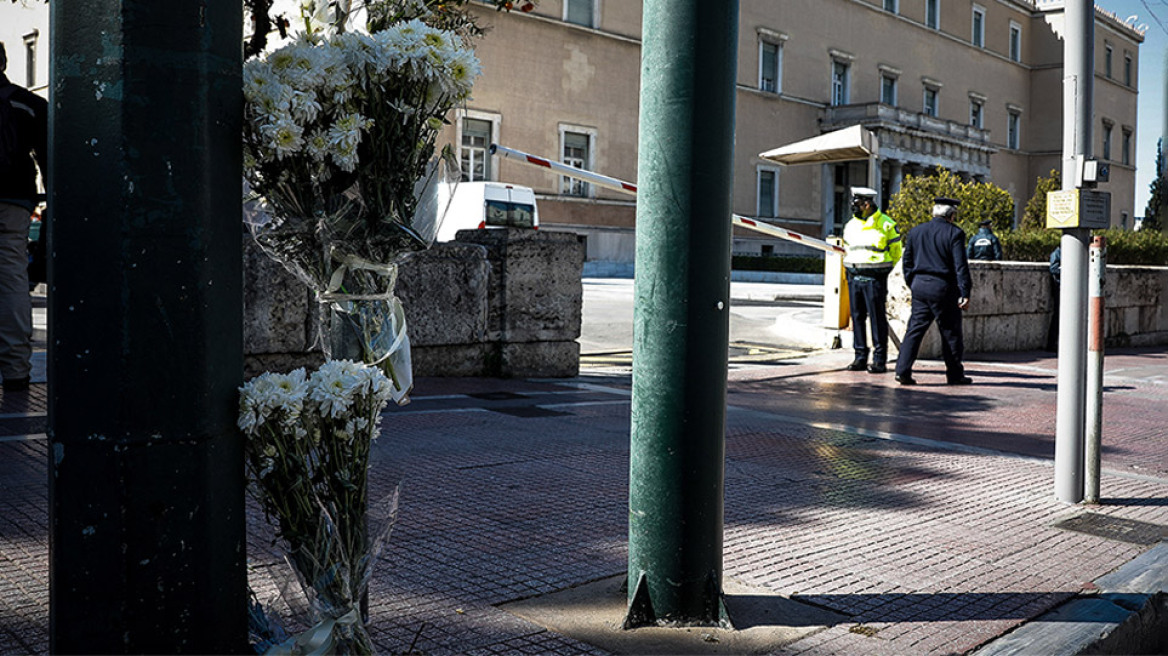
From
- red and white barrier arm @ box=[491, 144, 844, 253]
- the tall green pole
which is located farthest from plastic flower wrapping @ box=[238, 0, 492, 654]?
red and white barrier arm @ box=[491, 144, 844, 253]

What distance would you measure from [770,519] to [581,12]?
113 feet

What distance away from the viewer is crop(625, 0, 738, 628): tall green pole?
10.1ft

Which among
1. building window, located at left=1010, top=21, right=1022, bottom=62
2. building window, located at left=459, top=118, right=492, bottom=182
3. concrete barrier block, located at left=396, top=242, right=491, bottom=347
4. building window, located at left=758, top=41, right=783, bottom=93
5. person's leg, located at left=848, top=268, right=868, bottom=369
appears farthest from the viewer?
building window, located at left=1010, top=21, right=1022, bottom=62

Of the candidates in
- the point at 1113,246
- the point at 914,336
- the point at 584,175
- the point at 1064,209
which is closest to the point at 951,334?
the point at 914,336

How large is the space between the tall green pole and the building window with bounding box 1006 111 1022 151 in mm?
58360

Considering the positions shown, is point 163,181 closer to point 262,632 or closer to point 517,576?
point 262,632

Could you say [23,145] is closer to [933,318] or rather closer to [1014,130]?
[933,318]

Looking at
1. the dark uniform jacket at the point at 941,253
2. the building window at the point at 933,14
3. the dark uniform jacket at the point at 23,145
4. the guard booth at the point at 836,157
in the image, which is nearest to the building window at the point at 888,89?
the building window at the point at 933,14

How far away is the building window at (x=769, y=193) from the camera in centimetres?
4300

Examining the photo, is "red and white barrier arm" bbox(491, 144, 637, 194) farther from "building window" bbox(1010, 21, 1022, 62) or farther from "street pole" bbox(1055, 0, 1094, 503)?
"building window" bbox(1010, 21, 1022, 62)

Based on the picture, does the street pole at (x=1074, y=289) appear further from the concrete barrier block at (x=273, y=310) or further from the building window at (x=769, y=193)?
the building window at (x=769, y=193)

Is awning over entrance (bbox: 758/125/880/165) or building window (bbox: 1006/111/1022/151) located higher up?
building window (bbox: 1006/111/1022/151)

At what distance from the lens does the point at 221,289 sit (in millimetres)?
1994

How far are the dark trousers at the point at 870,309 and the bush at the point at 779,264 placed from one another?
963 inches
